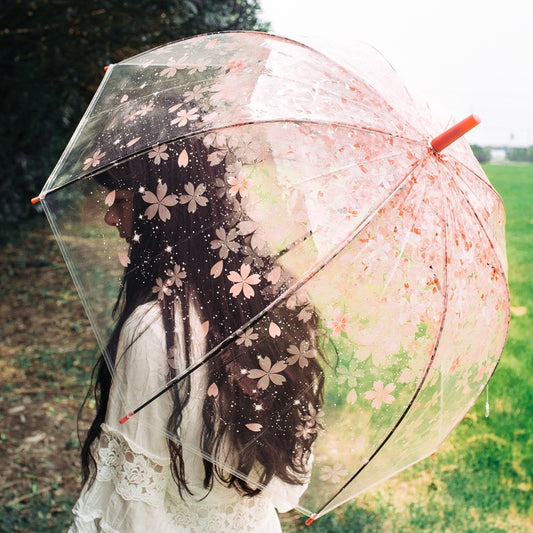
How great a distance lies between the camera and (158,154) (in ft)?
5.66

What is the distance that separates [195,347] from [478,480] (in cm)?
344

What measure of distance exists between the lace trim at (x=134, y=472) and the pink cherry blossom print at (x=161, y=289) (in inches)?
14.8

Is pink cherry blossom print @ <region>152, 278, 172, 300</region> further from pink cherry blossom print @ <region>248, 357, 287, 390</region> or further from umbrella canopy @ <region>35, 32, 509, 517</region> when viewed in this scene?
pink cherry blossom print @ <region>248, 357, 287, 390</region>

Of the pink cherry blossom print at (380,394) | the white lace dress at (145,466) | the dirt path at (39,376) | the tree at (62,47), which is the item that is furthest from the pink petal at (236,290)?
the tree at (62,47)

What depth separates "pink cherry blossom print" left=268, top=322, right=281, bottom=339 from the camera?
1.63 meters

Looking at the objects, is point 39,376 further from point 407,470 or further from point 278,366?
point 278,366

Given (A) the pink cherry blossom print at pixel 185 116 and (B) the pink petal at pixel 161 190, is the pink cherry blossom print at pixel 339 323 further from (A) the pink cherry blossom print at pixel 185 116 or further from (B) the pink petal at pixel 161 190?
(A) the pink cherry blossom print at pixel 185 116

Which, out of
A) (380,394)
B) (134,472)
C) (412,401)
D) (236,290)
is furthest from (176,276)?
(412,401)

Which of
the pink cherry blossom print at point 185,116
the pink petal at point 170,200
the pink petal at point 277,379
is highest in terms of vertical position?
the pink cherry blossom print at point 185,116

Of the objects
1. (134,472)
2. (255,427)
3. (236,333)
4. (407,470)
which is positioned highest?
(236,333)

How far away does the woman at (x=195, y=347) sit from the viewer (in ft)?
5.29

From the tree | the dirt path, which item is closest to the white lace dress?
the dirt path

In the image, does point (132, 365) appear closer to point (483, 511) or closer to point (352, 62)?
point (352, 62)

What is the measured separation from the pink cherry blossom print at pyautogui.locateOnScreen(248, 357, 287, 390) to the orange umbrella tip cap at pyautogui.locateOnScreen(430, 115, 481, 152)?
2.37ft
